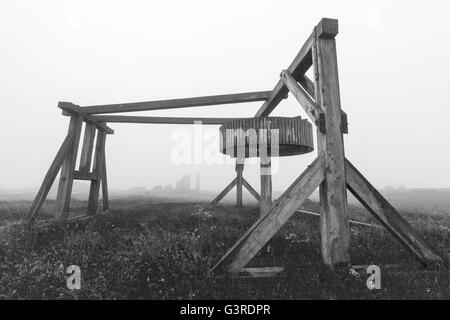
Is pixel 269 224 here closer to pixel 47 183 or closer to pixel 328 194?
pixel 328 194

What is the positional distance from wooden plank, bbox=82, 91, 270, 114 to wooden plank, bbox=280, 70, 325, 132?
5.56 feet

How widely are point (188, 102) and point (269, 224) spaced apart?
431 centimetres

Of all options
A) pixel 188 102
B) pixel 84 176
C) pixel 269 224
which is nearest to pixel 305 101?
pixel 269 224

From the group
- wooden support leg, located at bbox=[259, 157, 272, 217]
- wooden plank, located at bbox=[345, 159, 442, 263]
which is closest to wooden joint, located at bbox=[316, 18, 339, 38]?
wooden plank, located at bbox=[345, 159, 442, 263]

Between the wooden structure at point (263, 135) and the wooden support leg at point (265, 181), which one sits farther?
the wooden support leg at point (265, 181)

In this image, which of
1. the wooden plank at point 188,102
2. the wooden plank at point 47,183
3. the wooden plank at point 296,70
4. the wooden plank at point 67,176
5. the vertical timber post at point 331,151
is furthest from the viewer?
the wooden plank at point 67,176

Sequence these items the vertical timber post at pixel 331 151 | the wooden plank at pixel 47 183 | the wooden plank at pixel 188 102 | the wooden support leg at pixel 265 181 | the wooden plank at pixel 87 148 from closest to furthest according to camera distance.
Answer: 1. the vertical timber post at pixel 331 151
2. the wooden plank at pixel 47 183
3. the wooden plank at pixel 188 102
4. the wooden support leg at pixel 265 181
5. the wooden plank at pixel 87 148

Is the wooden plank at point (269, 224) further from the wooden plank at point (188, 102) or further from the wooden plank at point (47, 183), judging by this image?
the wooden plank at point (47, 183)

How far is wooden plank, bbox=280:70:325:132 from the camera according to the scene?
4207 millimetres

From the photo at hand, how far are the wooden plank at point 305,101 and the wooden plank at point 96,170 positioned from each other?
7323 mm

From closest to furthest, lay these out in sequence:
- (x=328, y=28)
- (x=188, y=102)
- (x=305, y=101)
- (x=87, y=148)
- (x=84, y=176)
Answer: (x=328, y=28) → (x=305, y=101) → (x=188, y=102) → (x=84, y=176) → (x=87, y=148)

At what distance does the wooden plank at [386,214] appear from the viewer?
4.13m

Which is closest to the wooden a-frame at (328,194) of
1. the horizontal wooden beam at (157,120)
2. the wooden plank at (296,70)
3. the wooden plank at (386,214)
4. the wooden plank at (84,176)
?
the wooden plank at (386,214)

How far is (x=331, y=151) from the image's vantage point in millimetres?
4082
